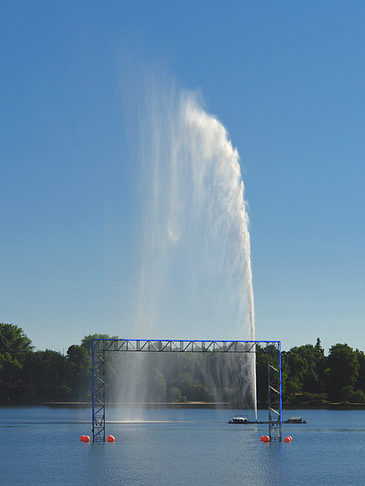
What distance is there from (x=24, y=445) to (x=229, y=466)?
35534 mm

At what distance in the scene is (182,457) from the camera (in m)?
84.9

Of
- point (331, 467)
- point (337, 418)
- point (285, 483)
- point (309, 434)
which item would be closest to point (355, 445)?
point (309, 434)

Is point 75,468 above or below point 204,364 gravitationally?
below

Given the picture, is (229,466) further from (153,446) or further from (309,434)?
(309,434)

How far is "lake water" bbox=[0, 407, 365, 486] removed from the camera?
7088cm

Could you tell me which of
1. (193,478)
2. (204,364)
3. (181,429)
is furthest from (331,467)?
(204,364)

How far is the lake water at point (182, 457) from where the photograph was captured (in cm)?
7088

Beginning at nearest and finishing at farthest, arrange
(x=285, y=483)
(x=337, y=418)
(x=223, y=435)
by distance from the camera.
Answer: (x=285, y=483)
(x=223, y=435)
(x=337, y=418)

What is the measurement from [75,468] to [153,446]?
2182 centimetres

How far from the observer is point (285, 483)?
68625 millimetres

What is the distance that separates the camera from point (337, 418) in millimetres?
167875

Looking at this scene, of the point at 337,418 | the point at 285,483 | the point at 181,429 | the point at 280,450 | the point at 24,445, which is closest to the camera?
the point at 285,483

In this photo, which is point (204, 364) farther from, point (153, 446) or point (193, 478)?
point (193, 478)

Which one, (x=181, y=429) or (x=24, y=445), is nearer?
(x=24, y=445)
